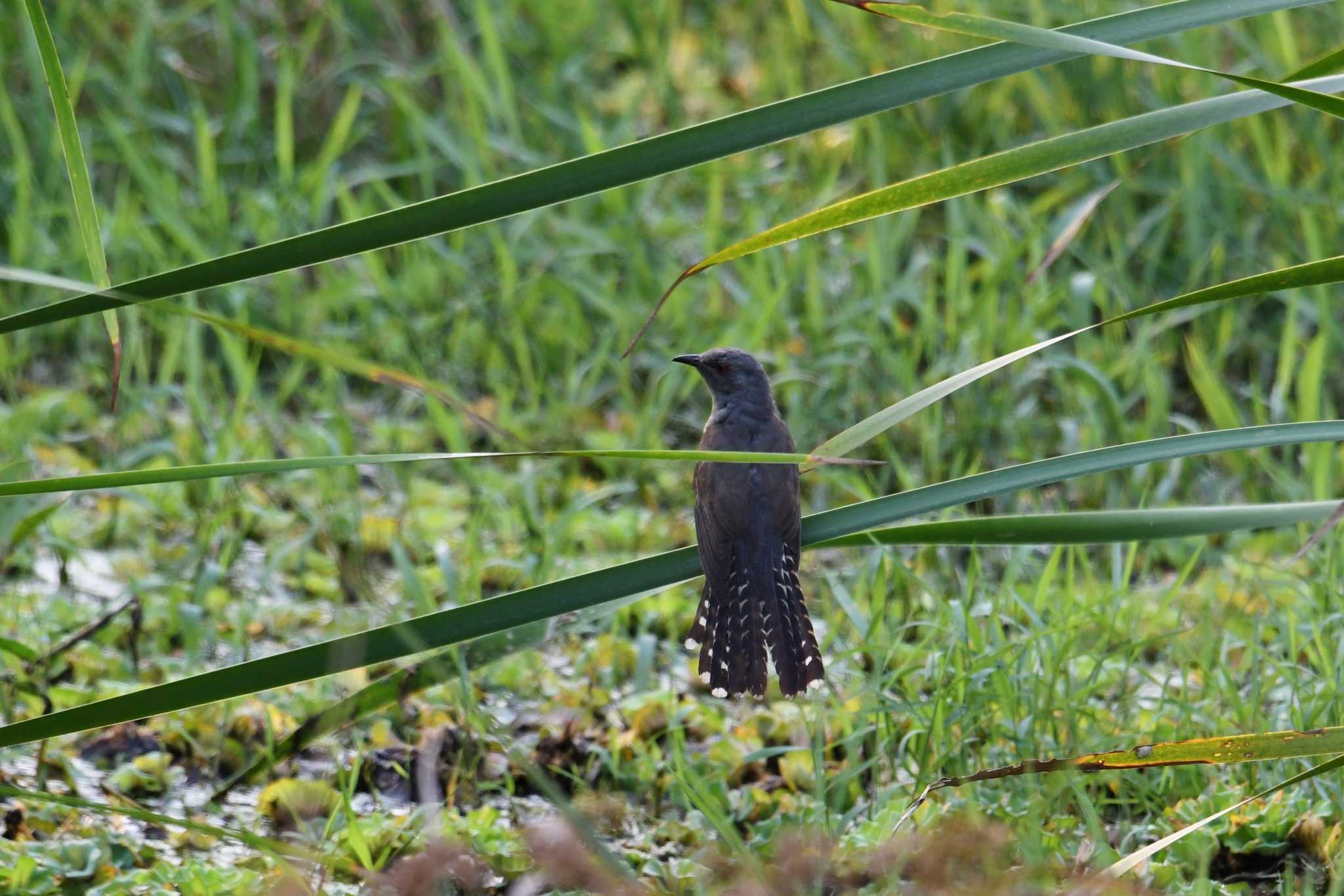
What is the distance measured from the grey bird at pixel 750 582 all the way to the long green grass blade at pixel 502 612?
31 centimetres

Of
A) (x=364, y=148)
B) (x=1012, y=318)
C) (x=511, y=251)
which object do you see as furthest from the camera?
(x=364, y=148)

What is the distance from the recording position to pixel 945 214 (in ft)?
22.0

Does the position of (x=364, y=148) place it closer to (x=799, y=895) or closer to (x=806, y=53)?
(x=806, y=53)

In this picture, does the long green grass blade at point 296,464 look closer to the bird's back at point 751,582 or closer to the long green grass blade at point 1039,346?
the long green grass blade at point 1039,346

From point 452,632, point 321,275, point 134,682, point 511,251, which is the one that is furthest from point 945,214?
point 452,632

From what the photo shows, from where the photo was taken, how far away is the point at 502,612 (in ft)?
8.17

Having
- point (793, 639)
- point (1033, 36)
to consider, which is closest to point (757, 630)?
point (793, 639)

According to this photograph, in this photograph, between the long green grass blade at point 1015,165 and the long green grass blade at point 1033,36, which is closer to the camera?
the long green grass blade at point 1033,36

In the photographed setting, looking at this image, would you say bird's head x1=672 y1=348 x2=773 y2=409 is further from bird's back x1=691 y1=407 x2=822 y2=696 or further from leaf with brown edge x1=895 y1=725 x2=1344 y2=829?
leaf with brown edge x1=895 y1=725 x2=1344 y2=829

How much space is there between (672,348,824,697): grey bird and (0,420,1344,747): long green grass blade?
311 mm

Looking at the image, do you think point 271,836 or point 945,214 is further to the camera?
point 945,214

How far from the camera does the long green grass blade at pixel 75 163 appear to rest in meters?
2.48

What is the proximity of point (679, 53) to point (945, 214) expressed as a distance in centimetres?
205

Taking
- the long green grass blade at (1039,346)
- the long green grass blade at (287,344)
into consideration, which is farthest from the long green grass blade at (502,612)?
the long green grass blade at (287,344)
